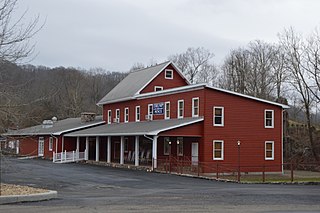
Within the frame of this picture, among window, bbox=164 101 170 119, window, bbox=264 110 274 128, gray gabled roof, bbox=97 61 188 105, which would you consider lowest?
window, bbox=264 110 274 128

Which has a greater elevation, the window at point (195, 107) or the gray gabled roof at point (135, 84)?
the gray gabled roof at point (135, 84)

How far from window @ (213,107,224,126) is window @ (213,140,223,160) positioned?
128 cm

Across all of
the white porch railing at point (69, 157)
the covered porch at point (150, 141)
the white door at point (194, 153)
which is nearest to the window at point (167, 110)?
the covered porch at point (150, 141)

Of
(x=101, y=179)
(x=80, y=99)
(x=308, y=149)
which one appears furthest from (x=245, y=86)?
(x=101, y=179)

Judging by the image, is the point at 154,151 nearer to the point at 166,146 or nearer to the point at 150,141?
the point at 166,146

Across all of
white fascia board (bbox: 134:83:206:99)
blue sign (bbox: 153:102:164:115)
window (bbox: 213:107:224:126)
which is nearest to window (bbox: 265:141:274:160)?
window (bbox: 213:107:224:126)

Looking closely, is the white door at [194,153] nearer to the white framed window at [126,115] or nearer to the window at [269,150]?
the window at [269,150]

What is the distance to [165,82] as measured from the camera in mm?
50125

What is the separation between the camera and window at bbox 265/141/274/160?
38250mm

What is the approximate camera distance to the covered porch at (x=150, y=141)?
35.4m

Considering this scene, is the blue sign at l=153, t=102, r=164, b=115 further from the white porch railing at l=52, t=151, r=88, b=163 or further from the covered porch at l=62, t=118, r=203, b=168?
the white porch railing at l=52, t=151, r=88, b=163

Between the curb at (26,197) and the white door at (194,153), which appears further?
the white door at (194,153)

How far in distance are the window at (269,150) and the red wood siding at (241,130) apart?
254 millimetres

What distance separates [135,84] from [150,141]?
9513 millimetres
